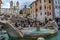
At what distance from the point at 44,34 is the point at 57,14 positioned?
5.29 m

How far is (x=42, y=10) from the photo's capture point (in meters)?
13.1

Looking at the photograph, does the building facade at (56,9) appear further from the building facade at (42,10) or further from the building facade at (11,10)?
the building facade at (11,10)

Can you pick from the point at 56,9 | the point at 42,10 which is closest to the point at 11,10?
the point at 42,10

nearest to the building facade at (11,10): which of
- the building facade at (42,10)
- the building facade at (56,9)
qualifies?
the building facade at (42,10)

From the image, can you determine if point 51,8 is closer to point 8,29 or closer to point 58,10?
point 58,10

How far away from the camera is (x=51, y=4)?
13148 mm

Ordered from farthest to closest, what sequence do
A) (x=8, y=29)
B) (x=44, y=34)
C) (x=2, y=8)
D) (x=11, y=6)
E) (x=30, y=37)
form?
(x=11, y=6)
(x=2, y=8)
(x=44, y=34)
(x=30, y=37)
(x=8, y=29)

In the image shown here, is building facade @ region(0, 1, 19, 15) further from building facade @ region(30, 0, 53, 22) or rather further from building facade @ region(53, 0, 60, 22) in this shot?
building facade @ region(53, 0, 60, 22)

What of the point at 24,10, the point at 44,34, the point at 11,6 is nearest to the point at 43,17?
the point at 24,10

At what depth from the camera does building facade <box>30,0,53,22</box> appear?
42.3ft

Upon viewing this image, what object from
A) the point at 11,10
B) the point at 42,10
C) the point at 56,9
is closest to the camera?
the point at 11,10

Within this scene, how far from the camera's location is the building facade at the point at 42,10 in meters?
12.9

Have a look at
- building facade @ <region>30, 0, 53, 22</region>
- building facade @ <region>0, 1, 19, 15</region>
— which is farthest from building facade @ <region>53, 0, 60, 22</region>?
building facade @ <region>0, 1, 19, 15</region>

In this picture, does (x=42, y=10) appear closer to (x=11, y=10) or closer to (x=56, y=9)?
(x=56, y=9)
